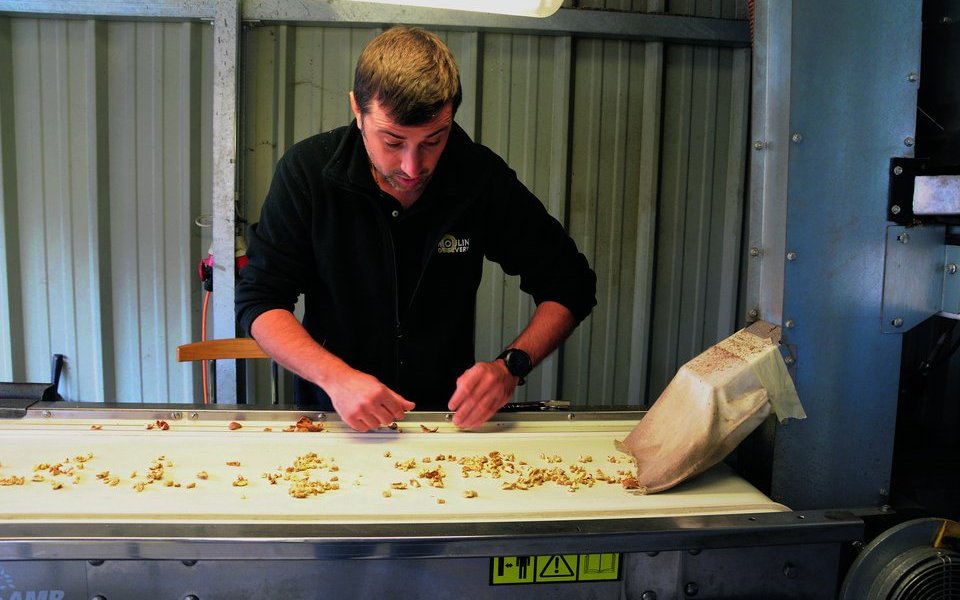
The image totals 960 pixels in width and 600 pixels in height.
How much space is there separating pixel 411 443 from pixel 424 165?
65 cm

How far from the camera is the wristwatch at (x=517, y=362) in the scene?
189cm

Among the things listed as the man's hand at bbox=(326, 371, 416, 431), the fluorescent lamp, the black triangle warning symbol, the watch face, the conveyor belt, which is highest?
the fluorescent lamp

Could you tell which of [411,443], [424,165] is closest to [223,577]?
[411,443]

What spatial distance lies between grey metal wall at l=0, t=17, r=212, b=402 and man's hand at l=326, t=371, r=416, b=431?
2400mm

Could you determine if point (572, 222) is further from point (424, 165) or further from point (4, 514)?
point (4, 514)

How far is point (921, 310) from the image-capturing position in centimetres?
137

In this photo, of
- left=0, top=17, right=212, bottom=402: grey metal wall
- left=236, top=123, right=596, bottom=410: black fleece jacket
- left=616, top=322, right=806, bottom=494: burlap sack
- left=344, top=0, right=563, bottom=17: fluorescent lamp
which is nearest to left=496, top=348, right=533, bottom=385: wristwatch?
left=236, top=123, right=596, bottom=410: black fleece jacket

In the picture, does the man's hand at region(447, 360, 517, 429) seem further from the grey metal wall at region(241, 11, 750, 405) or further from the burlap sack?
the grey metal wall at region(241, 11, 750, 405)

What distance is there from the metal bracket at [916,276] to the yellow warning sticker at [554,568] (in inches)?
27.4

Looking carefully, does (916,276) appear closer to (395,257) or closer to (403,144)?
(403,144)

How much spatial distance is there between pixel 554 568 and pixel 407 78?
104 centimetres

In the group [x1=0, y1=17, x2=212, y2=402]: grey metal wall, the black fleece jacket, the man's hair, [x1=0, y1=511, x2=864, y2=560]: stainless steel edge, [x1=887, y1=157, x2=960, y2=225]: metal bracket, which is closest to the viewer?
[x1=0, y1=511, x2=864, y2=560]: stainless steel edge

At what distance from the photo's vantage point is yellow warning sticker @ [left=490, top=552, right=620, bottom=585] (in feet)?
3.98

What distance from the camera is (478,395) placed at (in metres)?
1.75
